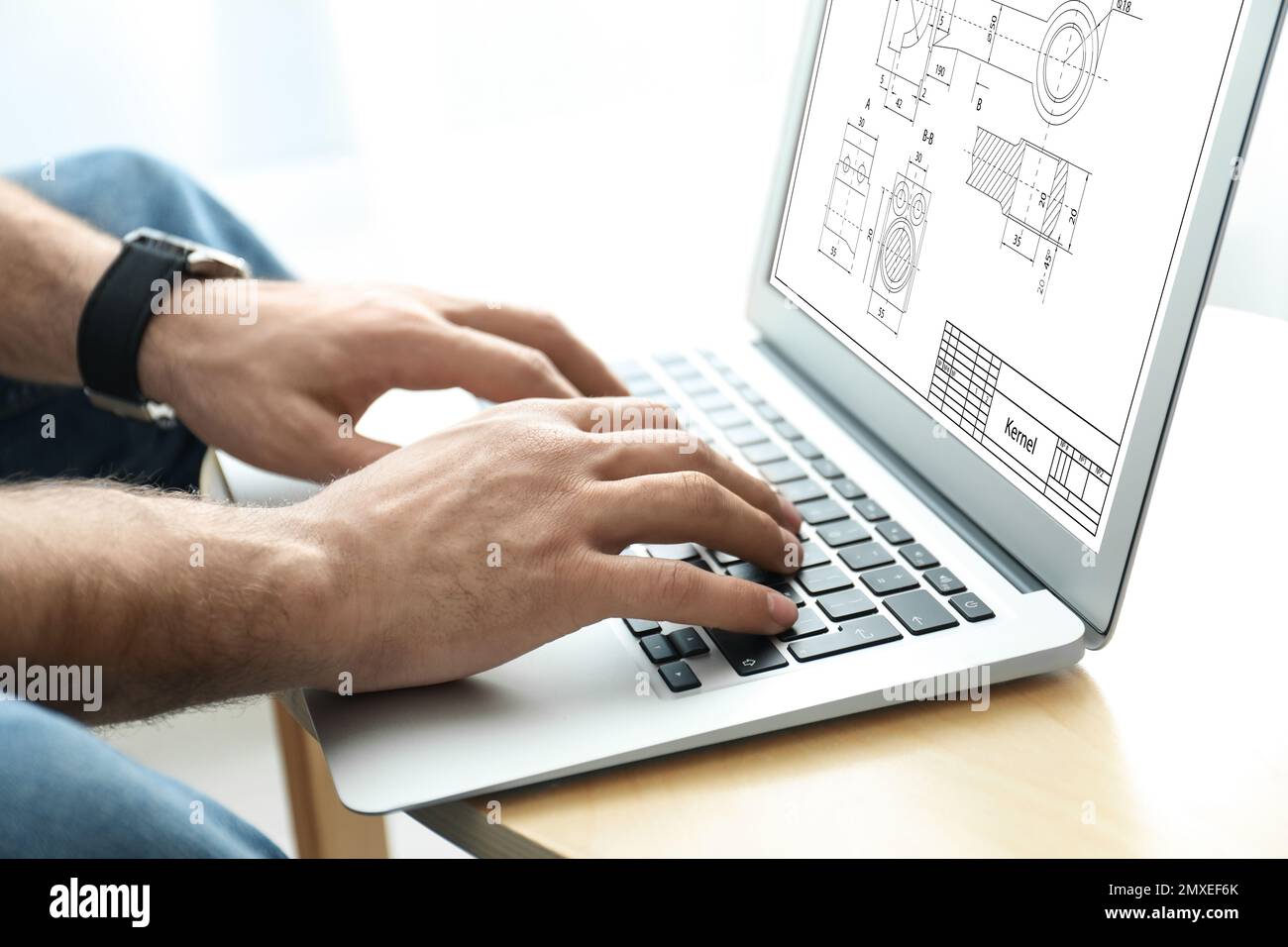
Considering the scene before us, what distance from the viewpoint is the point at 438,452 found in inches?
23.5

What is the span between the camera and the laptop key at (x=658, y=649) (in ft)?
1.76

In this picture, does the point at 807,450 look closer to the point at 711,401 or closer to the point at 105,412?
the point at 711,401

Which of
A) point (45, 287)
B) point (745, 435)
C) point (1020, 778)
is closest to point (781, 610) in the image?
point (1020, 778)

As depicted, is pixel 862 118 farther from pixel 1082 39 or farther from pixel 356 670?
pixel 356 670

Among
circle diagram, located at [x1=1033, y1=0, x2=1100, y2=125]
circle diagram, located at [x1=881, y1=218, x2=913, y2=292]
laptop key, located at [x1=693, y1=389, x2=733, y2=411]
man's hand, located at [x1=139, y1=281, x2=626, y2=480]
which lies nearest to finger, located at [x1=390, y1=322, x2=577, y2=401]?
man's hand, located at [x1=139, y1=281, x2=626, y2=480]

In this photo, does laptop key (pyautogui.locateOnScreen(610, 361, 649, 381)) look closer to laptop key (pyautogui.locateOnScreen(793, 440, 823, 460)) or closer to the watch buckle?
laptop key (pyautogui.locateOnScreen(793, 440, 823, 460))

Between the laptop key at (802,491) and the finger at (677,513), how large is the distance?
0.31ft

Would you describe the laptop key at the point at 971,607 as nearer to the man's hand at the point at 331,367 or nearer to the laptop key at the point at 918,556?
the laptop key at the point at 918,556

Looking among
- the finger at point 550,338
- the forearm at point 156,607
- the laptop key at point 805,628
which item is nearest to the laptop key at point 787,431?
the finger at point 550,338

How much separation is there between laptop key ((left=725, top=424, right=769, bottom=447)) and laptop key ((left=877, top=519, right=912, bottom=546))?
0.42 ft

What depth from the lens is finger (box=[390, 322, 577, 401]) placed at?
0.72m

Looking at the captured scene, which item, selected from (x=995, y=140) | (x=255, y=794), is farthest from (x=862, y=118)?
(x=255, y=794)

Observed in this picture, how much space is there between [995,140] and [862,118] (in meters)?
0.14

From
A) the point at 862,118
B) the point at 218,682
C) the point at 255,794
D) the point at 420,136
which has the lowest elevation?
the point at 255,794
